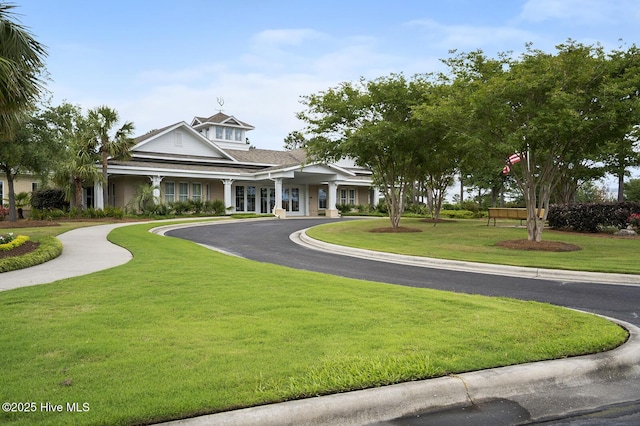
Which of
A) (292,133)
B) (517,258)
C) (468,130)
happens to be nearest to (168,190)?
(468,130)

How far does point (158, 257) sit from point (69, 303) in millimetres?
5015

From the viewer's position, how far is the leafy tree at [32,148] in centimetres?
2214

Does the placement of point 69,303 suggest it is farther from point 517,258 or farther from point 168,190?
point 168,190

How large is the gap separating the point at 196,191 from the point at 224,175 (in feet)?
10.3

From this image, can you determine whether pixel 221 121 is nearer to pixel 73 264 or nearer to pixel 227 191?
pixel 227 191

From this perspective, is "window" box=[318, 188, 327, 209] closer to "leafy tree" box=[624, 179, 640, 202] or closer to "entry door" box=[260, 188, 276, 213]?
"entry door" box=[260, 188, 276, 213]

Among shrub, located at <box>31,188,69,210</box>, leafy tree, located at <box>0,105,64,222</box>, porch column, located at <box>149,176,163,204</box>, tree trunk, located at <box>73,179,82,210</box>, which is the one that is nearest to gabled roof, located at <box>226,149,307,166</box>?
porch column, located at <box>149,176,163,204</box>

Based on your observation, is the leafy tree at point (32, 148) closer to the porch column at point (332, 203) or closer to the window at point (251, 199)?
the window at point (251, 199)

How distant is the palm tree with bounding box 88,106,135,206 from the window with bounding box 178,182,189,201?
19.5ft

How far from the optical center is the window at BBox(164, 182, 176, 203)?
35.9 m

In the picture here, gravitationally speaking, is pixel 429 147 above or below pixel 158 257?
above

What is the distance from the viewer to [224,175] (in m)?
36.1

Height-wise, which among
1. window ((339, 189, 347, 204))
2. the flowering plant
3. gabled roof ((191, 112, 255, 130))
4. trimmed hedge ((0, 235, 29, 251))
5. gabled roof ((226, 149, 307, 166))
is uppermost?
gabled roof ((191, 112, 255, 130))

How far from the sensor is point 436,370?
416cm
